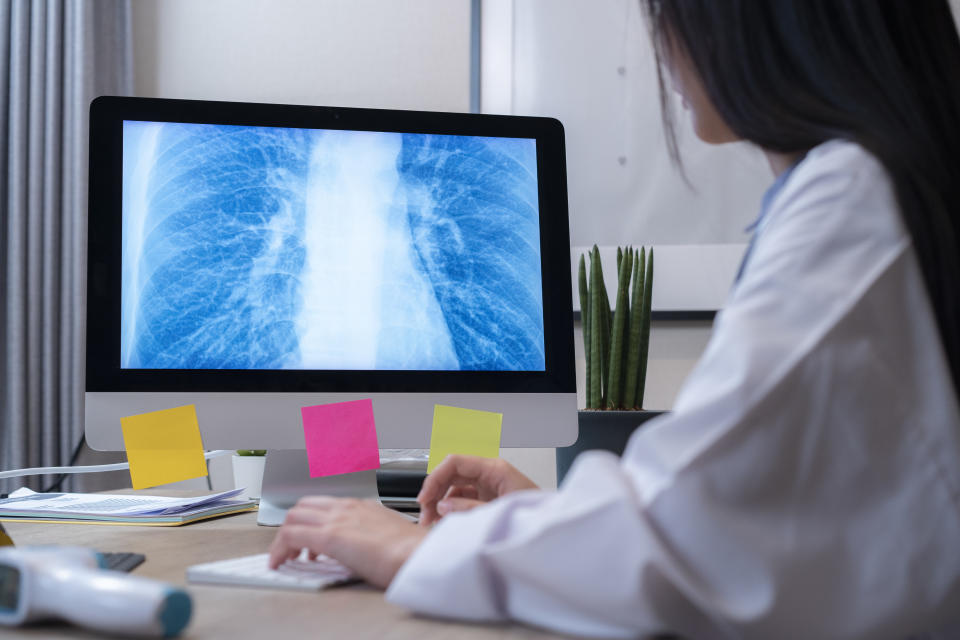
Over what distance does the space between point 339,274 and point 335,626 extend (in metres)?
0.55

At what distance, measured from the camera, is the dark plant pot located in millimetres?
1040

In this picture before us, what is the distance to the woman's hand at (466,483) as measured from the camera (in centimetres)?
80

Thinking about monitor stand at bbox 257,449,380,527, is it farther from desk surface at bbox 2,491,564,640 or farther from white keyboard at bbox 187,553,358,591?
white keyboard at bbox 187,553,358,591

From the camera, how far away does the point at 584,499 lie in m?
0.44

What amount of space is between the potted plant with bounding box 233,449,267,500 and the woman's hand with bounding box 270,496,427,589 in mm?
621

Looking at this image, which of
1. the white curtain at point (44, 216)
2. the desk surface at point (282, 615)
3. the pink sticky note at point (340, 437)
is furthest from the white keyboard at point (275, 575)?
the white curtain at point (44, 216)

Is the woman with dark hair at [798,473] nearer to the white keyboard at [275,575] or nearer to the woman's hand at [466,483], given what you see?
the white keyboard at [275,575]

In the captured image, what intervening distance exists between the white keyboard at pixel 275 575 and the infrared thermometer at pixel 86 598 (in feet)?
0.44

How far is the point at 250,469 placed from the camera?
1.24 meters

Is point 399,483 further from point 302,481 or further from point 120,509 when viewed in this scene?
point 120,509

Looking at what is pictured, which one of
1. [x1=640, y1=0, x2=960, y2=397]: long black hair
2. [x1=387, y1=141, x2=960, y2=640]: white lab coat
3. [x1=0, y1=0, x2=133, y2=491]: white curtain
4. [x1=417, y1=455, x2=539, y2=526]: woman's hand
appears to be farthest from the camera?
[x1=0, y1=0, x2=133, y2=491]: white curtain

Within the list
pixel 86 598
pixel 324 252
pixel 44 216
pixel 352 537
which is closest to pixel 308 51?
pixel 44 216

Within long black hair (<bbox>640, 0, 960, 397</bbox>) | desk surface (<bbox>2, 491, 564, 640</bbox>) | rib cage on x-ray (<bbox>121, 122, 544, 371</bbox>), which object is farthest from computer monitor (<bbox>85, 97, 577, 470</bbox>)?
long black hair (<bbox>640, 0, 960, 397</bbox>)

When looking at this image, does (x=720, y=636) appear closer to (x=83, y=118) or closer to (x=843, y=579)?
Result: (x=843, y=579)
